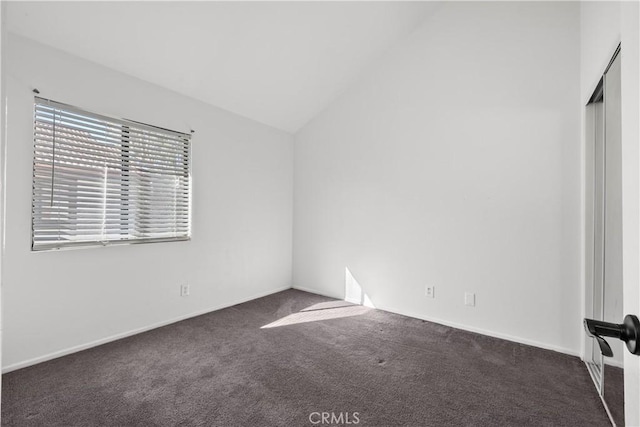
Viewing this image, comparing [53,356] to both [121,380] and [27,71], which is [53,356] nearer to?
[121,380]

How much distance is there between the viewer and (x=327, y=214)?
4.08 m

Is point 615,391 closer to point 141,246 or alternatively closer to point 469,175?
point 469,175

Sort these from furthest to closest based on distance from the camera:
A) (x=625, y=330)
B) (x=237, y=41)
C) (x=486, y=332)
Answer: (x=486, y=332), (x=237, y=41), (x=625, y=330)

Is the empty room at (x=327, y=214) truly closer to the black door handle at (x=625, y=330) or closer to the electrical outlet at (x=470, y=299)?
the electrical outlet at (x=470, y=299)

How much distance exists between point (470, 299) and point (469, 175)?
120cm

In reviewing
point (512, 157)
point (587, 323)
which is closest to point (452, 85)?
point (512, 157)

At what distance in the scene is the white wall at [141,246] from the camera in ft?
7.14

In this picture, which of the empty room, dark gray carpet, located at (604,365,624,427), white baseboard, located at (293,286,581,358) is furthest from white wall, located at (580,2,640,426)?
white baseboard, located at (293,286,581,358)

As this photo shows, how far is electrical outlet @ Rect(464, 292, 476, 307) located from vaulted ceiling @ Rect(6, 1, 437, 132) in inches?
108

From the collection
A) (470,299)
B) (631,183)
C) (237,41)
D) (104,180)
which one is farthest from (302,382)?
(237,41)

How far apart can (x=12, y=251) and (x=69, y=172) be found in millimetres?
663

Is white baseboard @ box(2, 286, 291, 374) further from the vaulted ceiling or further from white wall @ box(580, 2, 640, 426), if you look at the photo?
white wall @ box(580, 2, 640, 426)

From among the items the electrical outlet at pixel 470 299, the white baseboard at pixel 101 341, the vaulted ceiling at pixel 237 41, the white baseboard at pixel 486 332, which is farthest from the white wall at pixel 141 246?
the electrical outlet at pixel 470 299

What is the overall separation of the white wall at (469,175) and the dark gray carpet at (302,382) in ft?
1.59
